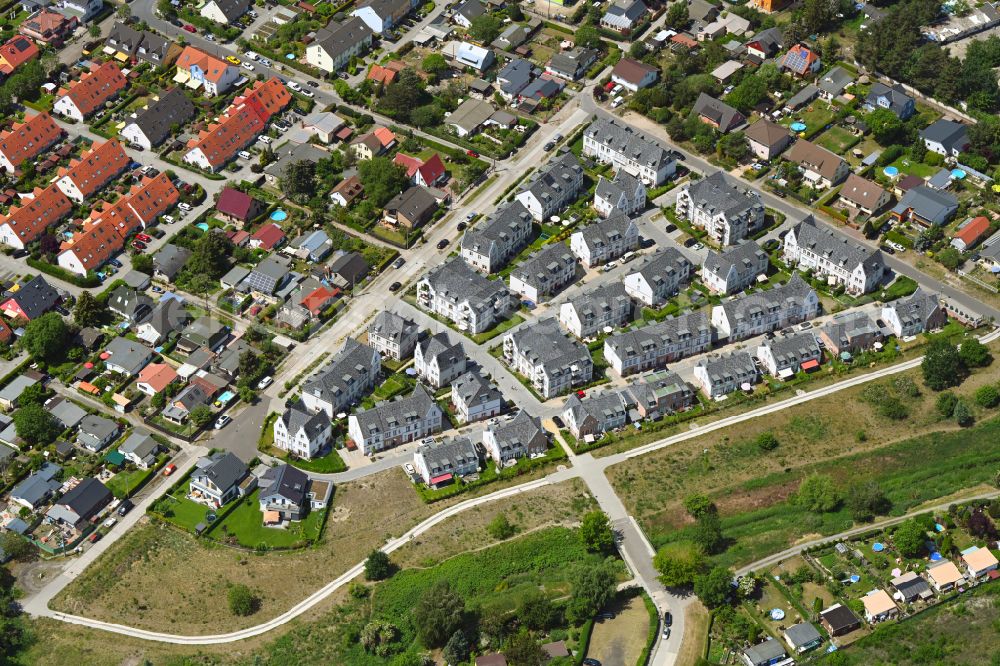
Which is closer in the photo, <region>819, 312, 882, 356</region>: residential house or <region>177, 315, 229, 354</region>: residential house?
<region>819, 312, 882, 356</region>: residential house

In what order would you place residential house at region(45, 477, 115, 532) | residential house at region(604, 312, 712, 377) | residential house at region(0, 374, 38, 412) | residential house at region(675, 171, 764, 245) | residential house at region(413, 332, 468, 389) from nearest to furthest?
residential house at region(45, 477, 115, 532) → residential house at region(0, 374, 38, 412) → residential house at region(413, 332, 468, 389) → residential house at region(604, 312, 712, 377) → residential house at region(675, 171, 764, 245)

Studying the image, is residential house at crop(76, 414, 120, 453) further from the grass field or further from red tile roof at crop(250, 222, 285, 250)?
the grass field

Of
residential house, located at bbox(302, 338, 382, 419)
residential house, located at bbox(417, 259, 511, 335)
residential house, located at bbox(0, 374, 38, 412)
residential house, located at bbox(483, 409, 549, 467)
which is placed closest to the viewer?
residential house, located at bbox(483, 409, 549, 467)

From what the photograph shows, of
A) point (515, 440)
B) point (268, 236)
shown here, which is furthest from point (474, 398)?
point (268, 236)

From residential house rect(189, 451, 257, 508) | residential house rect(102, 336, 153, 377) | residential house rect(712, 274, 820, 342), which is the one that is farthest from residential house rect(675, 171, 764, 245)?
residential house rect(102, 336, 153, 377)

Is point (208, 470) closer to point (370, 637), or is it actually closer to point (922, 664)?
point (370, 637)

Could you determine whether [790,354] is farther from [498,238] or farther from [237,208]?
Result: [237,208]

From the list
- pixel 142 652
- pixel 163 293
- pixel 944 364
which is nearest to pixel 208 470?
pixel 142 652
